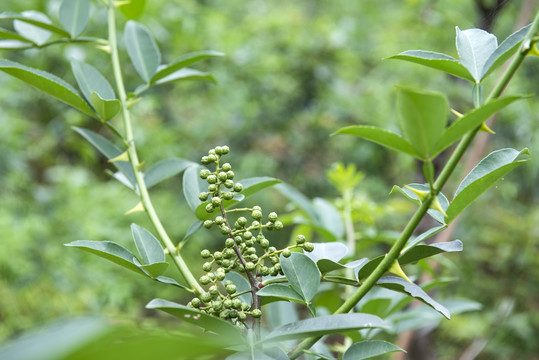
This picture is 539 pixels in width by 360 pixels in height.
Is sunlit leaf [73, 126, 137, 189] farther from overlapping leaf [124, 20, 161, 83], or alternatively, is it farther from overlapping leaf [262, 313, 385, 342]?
overlapping leaf [262, 313, 385, 342]

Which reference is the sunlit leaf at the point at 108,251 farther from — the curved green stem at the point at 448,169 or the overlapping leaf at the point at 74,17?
the overlapping leaf at the point at 74,17

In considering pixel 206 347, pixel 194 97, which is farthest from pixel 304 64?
pixel 206 347

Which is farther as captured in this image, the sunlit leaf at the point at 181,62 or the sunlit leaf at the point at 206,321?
the sunlit leaf at the point at 181,62

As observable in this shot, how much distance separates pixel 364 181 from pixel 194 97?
2.65 ft

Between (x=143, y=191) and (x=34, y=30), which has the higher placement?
(x=34, y=30)

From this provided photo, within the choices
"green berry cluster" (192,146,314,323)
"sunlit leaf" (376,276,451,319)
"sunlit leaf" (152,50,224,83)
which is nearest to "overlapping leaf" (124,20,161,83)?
"sunlit leaf" (152,50,224,83)

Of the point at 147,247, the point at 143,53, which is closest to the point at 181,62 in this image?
the point at 143,53

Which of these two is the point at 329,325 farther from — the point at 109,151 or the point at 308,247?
the point at 109,151

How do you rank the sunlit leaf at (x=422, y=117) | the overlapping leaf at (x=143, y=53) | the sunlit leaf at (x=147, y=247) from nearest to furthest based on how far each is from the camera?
the sunlit leaf at (x=422, y=117) → the sunlit leaf at (x=147, y=247) → the overlapping leaf at (x=143, y=53)

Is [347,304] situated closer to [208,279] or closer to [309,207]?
[208,279]

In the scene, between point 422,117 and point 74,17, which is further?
point 74,17

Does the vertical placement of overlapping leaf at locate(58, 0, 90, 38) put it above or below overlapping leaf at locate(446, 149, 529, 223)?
above

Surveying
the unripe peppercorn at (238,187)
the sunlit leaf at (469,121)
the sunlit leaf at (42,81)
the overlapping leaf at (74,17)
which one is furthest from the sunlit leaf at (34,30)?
the sunlit leaf at (469,121)

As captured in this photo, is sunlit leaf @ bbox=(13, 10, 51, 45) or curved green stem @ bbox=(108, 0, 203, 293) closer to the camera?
curved green stem @ bbox=(108, 0, 203, 293)
